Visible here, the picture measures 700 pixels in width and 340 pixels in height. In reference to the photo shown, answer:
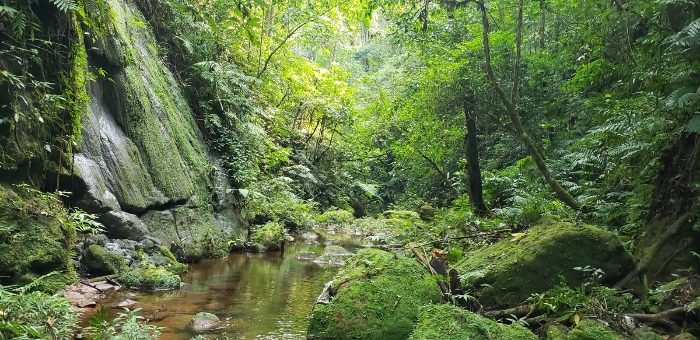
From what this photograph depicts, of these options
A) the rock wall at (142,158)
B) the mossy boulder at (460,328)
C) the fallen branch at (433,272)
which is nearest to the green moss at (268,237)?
the rock wall at (142,158)

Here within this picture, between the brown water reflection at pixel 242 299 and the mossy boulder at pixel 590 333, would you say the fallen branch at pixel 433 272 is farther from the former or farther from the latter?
the brown water reflection at pixel 242 299

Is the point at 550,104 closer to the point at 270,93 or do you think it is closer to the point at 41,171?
the point at 270,93

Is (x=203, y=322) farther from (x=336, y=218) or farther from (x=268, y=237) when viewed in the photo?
(x=336, y=218)

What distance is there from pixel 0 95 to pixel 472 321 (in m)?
5.60

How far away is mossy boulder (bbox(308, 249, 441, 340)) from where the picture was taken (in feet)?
13.1

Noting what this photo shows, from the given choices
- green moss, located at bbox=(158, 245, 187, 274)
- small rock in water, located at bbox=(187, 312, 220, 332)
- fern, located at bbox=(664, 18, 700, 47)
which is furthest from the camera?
green moss, located at bbox=(158, 245, 187, 274)

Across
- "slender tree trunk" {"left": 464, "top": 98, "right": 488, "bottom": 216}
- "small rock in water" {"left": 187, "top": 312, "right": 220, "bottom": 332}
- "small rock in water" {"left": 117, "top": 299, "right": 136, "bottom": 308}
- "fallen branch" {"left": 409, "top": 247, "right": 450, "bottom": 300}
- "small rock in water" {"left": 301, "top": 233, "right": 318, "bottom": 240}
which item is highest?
"slender tree trunk" {"left": 464, "top": 98, "right": 488, "bottom": 216}

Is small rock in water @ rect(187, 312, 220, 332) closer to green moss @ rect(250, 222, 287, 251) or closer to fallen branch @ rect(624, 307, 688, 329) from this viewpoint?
fallen branch @ rect(624, 307, 688, 329)

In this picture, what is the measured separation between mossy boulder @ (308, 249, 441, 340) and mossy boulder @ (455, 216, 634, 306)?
60 centimetres

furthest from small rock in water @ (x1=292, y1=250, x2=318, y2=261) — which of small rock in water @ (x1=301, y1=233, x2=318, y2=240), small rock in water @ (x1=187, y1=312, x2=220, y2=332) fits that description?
small rock in water @ (x1=187, y1=312, x2=220, y2=332)

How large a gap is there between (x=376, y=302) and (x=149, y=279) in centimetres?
388

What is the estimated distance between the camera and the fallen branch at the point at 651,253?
4238mm

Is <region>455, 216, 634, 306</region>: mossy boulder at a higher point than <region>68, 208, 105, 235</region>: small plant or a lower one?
lower

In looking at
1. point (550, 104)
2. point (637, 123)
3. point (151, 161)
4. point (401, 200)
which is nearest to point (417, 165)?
point (550, 104)
